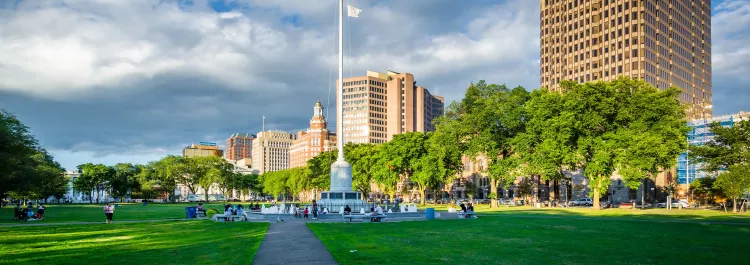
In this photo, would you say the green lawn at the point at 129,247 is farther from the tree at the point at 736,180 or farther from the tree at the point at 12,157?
the tree at the point at 736,180

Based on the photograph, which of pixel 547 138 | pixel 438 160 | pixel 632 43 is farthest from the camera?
pixel 632 43

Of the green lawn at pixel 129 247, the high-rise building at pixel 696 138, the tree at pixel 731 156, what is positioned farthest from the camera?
the high-rise building at pixel 696 138

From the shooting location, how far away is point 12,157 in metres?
52.1

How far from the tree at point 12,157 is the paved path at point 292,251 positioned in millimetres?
37598

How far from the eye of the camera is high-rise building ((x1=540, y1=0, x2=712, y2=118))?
141 metres

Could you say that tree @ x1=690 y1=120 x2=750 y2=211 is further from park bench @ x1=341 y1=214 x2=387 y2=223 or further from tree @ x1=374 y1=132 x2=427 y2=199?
tree @ x1=374 y1=132 x2=427 y2=199

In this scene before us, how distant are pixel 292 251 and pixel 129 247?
329 inches

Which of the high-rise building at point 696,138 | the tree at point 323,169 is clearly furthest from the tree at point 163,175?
the high-rise building at point 696,138

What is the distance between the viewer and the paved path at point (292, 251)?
18552 millimetres

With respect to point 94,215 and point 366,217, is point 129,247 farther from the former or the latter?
point 94,215

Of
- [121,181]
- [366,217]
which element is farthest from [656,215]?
[121,181]

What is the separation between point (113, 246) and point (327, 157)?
10088 cm

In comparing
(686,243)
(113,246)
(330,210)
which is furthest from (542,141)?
(113,246)

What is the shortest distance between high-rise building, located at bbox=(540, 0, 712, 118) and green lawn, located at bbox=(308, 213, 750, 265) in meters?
122
